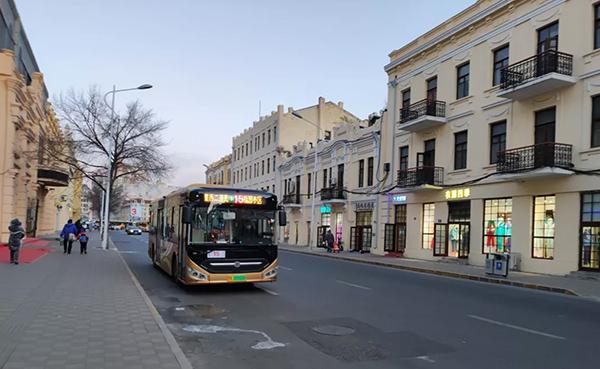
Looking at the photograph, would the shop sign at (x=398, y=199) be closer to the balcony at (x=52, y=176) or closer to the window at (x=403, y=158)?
the window at (x=403, y=158)

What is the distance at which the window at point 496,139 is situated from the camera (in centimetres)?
2445

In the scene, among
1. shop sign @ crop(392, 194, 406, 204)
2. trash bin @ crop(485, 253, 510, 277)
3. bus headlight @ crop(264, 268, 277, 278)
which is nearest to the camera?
bus headlight @ crop(264, 268, 277, 278)

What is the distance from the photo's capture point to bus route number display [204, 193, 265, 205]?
13.1m

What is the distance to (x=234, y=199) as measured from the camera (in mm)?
13312

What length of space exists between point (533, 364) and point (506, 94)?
17988 millimetres

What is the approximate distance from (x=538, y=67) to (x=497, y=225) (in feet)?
24.3

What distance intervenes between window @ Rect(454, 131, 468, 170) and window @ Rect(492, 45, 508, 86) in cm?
325

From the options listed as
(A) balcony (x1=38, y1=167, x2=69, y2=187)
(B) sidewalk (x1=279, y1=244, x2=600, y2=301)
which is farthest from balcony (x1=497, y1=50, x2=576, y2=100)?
(A) balcony (x1=38, y1=167, x2=69, y2=187)

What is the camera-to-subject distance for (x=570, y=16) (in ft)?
68.9

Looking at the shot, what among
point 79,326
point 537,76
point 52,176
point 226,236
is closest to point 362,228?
point 537,76

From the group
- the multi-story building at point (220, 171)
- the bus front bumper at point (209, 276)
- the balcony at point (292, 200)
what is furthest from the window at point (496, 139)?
the multi-story building at point (220, 171)

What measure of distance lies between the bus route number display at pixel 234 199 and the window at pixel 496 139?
49.2 feet

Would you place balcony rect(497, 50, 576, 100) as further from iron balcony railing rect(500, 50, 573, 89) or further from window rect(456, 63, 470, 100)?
window rect(456, 63, 470, 100)

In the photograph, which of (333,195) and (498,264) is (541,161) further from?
(333,195)
